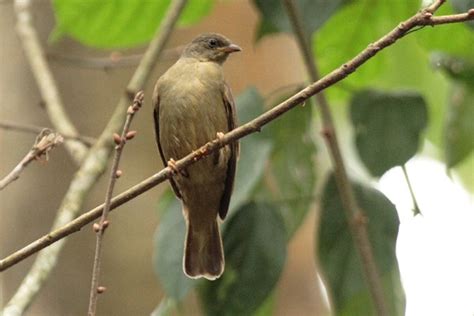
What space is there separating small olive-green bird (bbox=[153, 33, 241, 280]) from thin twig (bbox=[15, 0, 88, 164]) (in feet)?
1.16

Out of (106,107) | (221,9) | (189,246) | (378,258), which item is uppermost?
(221,9)

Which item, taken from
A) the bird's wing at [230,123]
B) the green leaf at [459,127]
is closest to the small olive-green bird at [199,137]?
the bird's wing at [230,123]

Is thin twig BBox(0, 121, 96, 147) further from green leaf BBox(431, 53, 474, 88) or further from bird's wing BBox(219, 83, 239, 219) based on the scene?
green leaf BBox(431, 53, 474, 88)

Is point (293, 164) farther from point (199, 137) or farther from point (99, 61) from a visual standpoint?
point (99, 61)

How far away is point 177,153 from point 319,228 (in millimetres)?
738

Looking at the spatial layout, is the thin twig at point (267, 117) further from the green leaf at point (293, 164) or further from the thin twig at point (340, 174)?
the green leaf at point (293, 164)

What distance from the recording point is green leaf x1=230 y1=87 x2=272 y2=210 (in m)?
→ 3.59

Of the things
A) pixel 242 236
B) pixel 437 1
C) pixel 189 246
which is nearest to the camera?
pixel 437 1

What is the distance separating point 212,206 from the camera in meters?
4.45

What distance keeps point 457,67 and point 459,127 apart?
9.4 inches


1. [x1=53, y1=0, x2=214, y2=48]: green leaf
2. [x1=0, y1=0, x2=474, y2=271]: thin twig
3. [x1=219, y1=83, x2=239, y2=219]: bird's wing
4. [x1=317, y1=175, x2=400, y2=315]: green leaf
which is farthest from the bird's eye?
[x1=0, y1=0, x2=474, y2=271]: thin twig

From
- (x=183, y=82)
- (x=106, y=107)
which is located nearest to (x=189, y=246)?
(x=183, y=82)

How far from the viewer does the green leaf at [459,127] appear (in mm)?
4117

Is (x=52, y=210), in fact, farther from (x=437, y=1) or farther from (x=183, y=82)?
(x=437, y=1)
